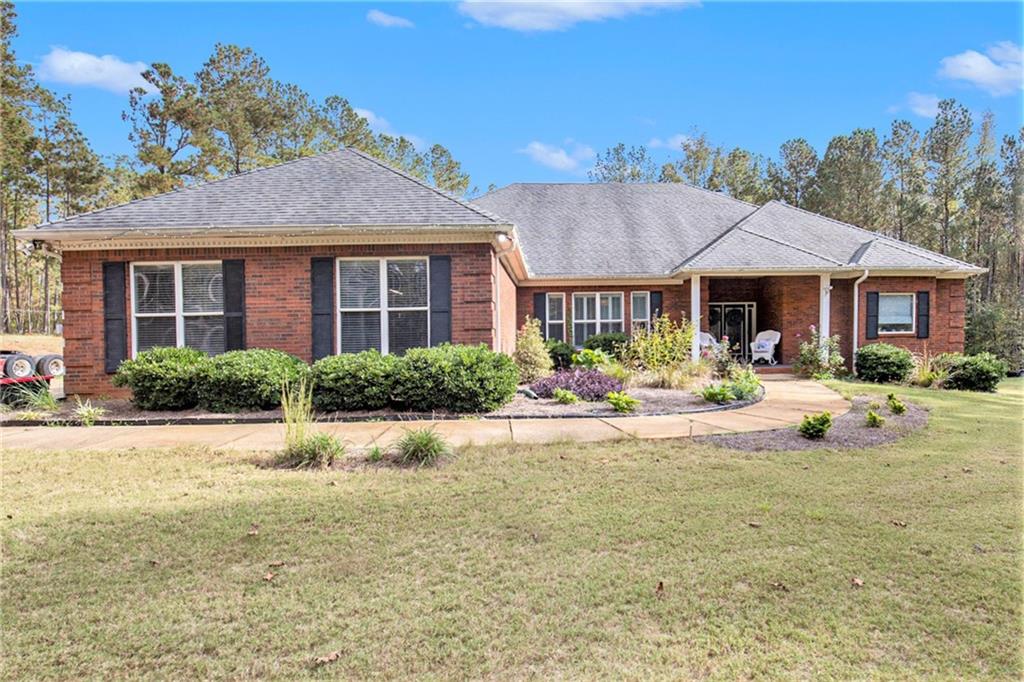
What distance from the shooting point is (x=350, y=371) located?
852cm

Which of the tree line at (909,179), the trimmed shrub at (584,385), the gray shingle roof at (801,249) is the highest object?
the tree line at (909,179)

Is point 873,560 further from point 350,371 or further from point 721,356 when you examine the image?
point 721,356

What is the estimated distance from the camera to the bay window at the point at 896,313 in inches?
608

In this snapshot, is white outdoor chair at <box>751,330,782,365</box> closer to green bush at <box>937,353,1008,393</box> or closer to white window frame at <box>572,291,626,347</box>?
white window frame at <box>572,291,626,347</box>

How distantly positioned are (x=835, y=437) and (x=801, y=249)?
10273 mm

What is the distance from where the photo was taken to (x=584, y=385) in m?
9.75

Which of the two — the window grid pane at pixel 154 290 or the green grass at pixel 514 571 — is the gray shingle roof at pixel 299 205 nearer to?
the window grid pane at pixel 154 290

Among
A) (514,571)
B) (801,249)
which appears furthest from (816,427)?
(801,249)

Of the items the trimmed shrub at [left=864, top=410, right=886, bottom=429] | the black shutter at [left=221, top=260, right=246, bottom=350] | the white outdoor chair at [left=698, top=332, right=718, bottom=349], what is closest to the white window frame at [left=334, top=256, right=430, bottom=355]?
the black shutter at [left=221, top=260, right=246, bottom=350]

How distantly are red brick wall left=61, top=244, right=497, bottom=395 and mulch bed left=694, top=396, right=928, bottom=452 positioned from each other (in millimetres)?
5070

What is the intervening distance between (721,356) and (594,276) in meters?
4.36

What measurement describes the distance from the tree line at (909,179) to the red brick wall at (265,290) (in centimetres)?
2438

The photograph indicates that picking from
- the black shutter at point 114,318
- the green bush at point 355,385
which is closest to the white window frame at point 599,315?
the green bush at point 355,385

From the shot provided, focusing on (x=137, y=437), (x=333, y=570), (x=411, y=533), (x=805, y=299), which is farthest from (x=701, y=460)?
(x=805, y=299)
